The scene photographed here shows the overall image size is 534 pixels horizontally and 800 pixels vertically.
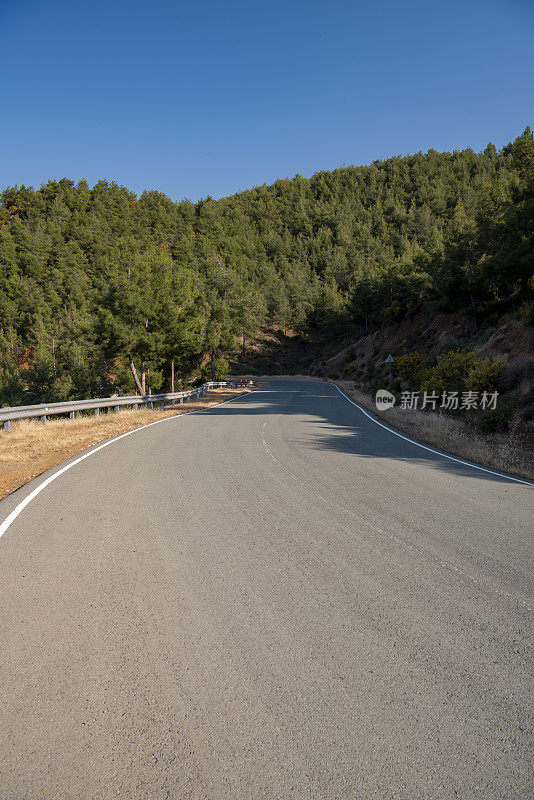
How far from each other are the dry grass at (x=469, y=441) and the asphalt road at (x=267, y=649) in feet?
11.7

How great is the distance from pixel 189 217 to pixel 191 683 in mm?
114065

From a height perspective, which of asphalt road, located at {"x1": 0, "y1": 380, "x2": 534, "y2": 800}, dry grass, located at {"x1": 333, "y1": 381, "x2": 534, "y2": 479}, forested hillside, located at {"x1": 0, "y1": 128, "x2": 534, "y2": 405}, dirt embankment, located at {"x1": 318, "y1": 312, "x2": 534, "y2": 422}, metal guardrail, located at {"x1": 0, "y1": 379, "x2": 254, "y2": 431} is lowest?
dry grass, located at {"x1": 333, "y1": 381, "x2": 534, "y2": 479}

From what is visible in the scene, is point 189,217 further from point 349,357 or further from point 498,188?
point 498,188

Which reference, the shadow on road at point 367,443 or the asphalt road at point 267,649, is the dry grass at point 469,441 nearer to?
the shadow on road at point 367,443

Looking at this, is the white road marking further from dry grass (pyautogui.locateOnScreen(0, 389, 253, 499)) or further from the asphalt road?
dry grass (pyautogui.locateOnScreen(0, 389, 253, 499))

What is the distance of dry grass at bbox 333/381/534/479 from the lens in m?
10.0

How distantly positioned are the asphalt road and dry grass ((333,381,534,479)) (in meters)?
3.57

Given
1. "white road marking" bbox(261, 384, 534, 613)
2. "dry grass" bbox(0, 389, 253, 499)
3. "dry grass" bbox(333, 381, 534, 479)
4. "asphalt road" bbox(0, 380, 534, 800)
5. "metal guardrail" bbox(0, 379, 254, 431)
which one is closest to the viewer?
"asphalt road" bbox(0, 380, 534, 800)

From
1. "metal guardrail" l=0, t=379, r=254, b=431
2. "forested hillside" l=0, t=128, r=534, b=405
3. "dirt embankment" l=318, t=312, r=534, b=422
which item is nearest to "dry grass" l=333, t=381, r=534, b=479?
"dirt embankment" l=318, t=312, r=534, b=422

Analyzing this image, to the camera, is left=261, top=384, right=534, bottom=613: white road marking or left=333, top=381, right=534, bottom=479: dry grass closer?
left=261, top=384, right=534, bottom=613: white road marking

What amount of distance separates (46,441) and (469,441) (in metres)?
12.3

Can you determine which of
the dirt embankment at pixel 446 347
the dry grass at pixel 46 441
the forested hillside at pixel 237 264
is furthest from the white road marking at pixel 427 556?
the forested hillside at pixel 237 264

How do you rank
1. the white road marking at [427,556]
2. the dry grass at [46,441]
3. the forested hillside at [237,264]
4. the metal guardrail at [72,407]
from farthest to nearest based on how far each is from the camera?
the forested hillside at [237,264] → the metal guardrail at [72,407] → the dry grass at [46,441] → the white road marking at [427,556]

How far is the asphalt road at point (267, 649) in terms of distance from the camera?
2.18 metres
